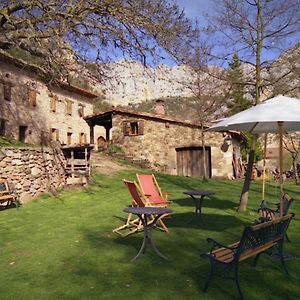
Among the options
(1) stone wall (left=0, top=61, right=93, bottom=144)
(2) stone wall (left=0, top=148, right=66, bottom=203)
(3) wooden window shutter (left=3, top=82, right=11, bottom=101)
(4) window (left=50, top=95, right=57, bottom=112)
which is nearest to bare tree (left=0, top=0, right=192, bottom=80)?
(2) stone wall (left=0, top=148, right=66, bottom=203)

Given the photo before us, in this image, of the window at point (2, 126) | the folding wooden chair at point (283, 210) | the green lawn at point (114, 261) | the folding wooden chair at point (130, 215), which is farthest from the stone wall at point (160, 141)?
the folding wooden chair at point (283, 210)

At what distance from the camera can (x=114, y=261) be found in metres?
5.27

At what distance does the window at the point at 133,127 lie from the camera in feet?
77.9

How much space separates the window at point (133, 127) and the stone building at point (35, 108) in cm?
467

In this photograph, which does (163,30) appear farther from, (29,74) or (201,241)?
(29,74)

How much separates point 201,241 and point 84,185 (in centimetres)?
866

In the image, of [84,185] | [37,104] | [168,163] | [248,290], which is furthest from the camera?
[37,104]

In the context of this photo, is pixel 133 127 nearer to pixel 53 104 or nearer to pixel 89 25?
pixel 53 104

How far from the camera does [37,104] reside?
26281 mm

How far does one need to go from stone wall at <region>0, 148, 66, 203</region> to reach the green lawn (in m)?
1.55

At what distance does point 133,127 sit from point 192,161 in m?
→ 4.59

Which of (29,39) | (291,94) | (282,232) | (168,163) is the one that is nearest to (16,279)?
(282,232)

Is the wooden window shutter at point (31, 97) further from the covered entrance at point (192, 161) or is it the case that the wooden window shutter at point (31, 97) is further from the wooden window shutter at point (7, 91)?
the covered entrance at point (192, 161)

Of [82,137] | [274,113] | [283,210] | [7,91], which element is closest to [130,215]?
[283,210]
